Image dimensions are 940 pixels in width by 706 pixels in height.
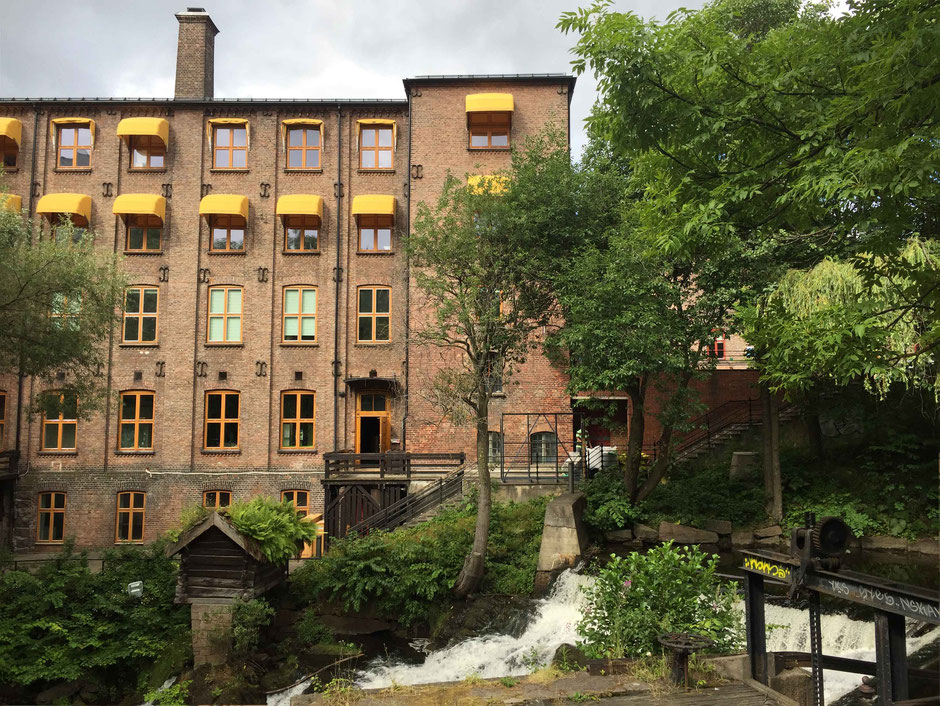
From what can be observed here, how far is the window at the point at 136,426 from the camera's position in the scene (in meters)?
24.0

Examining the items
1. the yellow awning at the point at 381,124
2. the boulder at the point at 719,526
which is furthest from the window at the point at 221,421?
the boulder at the point at 719,526

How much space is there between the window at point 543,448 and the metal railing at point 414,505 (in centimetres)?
295

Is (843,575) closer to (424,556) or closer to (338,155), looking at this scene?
(424,556)

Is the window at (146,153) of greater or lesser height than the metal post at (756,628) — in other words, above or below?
above

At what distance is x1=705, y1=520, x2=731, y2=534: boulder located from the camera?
17.6 metres

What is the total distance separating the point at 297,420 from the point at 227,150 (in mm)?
9648

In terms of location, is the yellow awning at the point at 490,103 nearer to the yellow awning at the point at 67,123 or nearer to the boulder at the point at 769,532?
the yellow awning at the point at 67,123

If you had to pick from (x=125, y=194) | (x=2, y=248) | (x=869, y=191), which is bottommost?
(x=869, y=191)

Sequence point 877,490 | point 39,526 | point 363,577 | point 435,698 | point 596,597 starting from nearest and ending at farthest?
1. point 435,698
2. point 596,597
3. point 363,577
4. point 877,490
5. point 39,526

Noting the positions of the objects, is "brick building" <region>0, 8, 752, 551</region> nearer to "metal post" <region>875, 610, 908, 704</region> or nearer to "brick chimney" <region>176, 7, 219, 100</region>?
"brick chimney" <region>176, 7, 219, 100</region>

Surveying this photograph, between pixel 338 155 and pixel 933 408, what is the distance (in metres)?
19.5

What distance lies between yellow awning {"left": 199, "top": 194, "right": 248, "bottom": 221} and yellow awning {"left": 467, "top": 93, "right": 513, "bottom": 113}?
8141 millimetres

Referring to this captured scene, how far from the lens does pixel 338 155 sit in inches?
975

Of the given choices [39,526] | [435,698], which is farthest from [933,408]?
[39,526]
